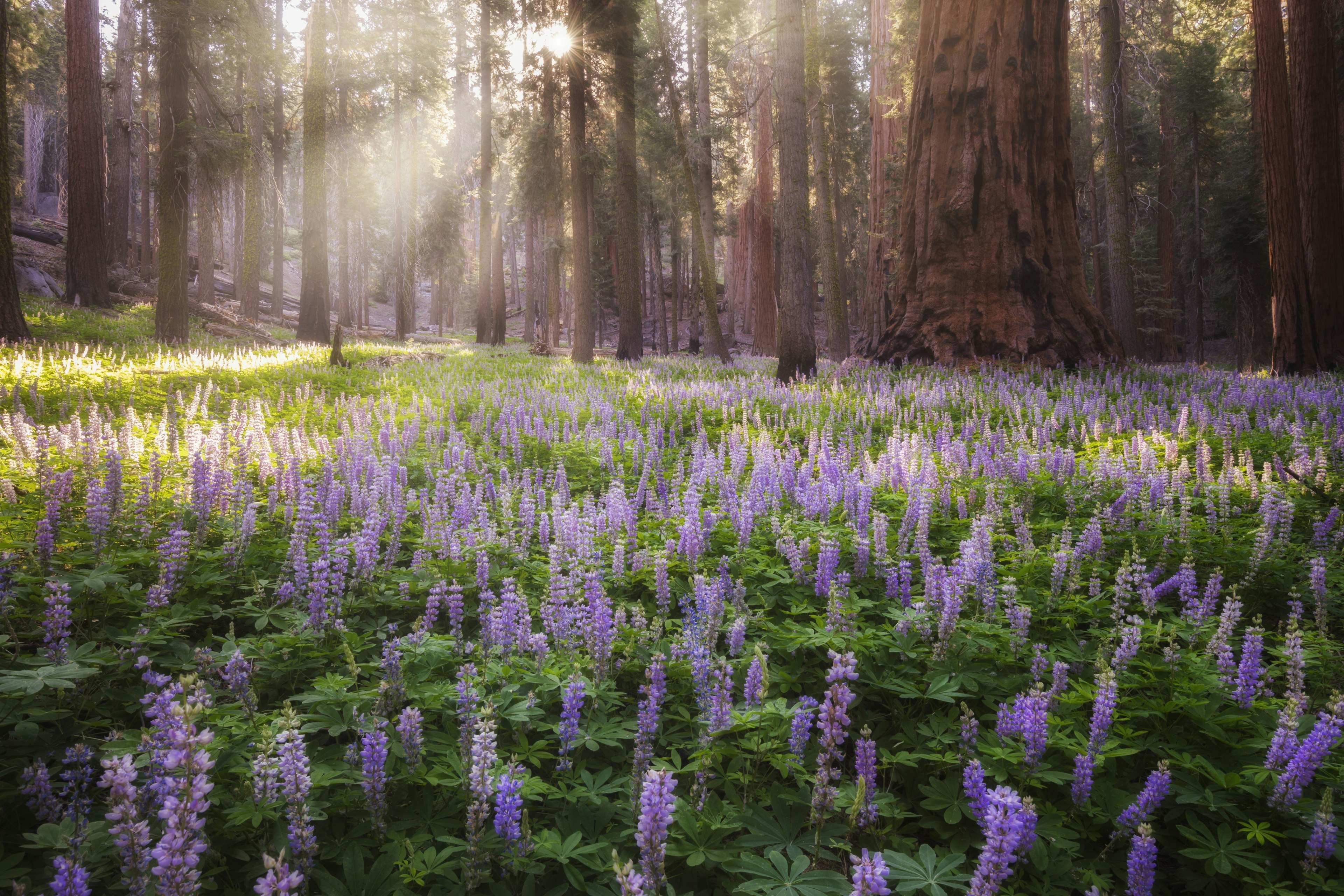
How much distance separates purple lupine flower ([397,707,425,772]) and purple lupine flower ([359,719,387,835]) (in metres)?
0.10

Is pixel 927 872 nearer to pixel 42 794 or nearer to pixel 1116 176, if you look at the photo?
pixel 42 794

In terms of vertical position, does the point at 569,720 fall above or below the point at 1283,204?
below

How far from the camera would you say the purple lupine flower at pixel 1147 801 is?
6.01 ft

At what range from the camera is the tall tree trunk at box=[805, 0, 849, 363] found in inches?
795

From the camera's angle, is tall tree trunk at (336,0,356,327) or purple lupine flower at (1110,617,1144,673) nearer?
purple lupine flower at (1110,617,1144,673)

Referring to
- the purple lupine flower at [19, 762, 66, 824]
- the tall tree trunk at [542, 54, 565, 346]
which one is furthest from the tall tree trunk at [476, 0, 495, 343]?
the purple lupine flower at [19, 762, 66, 824]

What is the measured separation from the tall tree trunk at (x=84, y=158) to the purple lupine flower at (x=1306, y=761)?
81.8 feet

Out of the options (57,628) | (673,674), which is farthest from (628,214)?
(57,628)

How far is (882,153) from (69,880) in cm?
3040

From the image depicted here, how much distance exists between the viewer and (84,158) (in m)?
18.6

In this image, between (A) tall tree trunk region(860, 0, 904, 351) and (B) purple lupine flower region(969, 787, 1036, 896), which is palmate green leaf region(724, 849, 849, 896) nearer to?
(B) purple lupine flower region(969, 787, 1036, 896)

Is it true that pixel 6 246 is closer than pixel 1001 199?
Yes

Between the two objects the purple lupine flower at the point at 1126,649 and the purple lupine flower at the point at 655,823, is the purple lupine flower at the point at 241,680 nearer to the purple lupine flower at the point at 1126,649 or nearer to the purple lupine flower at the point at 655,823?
the purple lupine flower at the point at 655,823

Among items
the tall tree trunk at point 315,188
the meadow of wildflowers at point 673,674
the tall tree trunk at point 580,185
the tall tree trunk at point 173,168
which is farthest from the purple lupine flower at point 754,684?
the tall tree trunk at point 315,188
